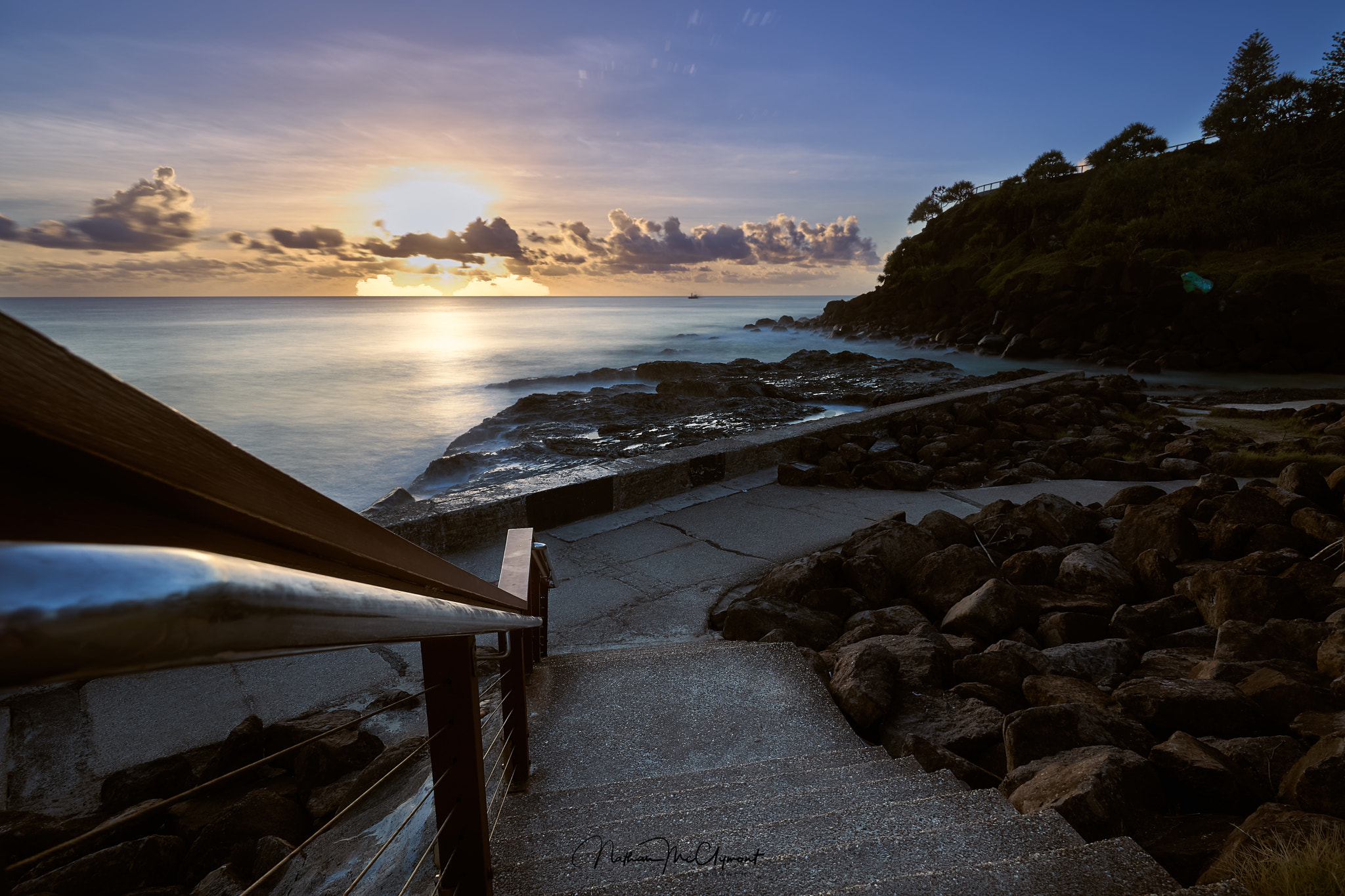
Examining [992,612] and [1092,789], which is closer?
[1092,789]

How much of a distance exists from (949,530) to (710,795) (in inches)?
117

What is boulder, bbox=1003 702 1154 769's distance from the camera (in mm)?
2221

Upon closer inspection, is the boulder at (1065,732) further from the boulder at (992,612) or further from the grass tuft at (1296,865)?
the boulder at (992,612)

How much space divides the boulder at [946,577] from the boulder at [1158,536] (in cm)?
89

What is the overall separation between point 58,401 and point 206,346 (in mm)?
60716

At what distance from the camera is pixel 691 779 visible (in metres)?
2.32

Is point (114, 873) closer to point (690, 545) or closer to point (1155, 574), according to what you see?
point (690, 545)

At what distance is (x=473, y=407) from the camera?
2208 centimetres

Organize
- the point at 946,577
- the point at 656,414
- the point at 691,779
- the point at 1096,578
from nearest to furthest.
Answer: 1. the point at 691,779
2. the point at 1096,578
3. the point at 946,577
4. the point at 656,414

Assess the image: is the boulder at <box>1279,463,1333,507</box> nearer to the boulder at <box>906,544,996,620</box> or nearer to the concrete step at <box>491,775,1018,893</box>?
the boulder at <box>906,544,996,620</box>

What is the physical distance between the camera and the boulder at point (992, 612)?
332 centimetres

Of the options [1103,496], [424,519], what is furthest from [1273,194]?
[424,519]

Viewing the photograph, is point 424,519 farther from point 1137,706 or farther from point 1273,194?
point 1273,194

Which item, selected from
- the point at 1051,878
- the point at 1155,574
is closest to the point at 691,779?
the point at 1051,878
